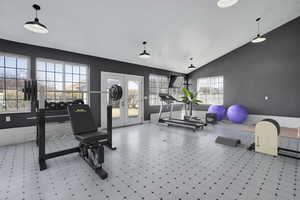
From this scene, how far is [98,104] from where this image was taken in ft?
17.2

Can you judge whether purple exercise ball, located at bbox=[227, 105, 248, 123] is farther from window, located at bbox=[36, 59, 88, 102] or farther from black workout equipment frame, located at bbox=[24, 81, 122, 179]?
window, located at bbox=[36, 59, 88, 102]

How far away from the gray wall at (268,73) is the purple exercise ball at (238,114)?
0.55 metres

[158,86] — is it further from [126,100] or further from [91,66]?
[91,66]

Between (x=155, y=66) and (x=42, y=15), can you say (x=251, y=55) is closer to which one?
(x=155, y=66)

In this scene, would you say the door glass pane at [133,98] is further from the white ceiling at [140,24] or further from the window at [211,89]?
the window at [211,89]

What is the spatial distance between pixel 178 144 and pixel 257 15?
5.36m

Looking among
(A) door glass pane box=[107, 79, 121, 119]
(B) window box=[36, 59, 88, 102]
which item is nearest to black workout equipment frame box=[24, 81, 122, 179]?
(B) window box=[36, 59, 88, 102]

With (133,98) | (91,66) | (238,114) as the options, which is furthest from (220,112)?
(91,66)

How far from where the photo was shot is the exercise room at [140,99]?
2.13 m

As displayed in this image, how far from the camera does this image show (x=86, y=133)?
9.66ft

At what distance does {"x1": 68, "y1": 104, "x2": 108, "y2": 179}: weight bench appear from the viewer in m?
2.61

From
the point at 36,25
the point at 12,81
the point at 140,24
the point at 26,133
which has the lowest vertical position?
the point at 26,133

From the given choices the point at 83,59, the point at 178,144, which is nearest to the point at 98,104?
the point at 83,59

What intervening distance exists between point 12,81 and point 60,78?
117 cm
